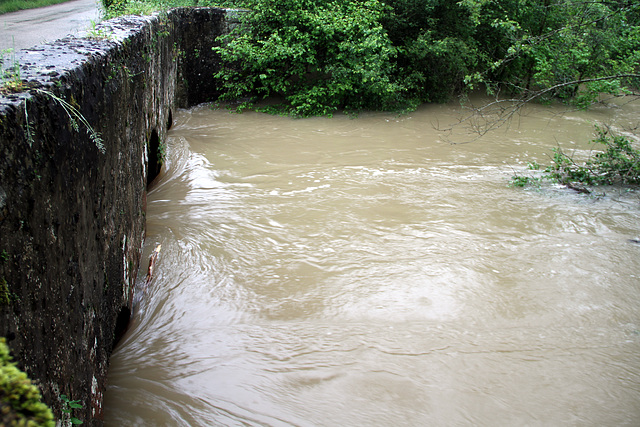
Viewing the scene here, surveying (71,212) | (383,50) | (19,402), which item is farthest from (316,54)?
(19,402)

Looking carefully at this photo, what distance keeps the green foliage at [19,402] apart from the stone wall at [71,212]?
0.83 metres

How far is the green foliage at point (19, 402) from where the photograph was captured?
1021mm

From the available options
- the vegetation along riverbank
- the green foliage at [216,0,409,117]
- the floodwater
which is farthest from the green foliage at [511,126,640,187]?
the green foliage at [216,0,409,117]

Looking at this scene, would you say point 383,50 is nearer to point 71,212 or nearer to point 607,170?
point 607,170

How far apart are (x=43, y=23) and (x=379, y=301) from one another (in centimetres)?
1033

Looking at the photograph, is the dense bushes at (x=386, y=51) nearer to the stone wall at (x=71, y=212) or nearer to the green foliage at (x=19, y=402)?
the stone wall at (x=71, y=212)

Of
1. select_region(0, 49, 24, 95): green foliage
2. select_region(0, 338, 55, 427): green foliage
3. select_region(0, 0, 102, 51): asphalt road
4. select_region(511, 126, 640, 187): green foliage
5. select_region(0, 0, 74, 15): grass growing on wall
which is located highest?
select_region(0, 0, 74, 15): grass growing on wall

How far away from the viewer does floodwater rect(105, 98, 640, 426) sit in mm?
3611

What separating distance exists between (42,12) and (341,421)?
1403cm

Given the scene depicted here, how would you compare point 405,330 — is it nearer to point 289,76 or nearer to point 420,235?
point 420,235

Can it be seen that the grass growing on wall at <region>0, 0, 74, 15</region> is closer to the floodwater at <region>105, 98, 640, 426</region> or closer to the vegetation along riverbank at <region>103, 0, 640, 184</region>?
the vegetation along riverbank at <region>103, 0, 640, 184</region>

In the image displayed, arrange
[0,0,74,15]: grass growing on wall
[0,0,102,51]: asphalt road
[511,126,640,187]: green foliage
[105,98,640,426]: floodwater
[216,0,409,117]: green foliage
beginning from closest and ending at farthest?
[105,98,640,426]: floodwater, [511,126,640,187]: green foliage, [0,0,102,51]: asphalt road, [216,0,409,117]: green foliage, [0,0,74,15]: grass growing on wall

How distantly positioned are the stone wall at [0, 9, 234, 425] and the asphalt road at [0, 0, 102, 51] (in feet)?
11.2

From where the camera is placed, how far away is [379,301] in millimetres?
4797
